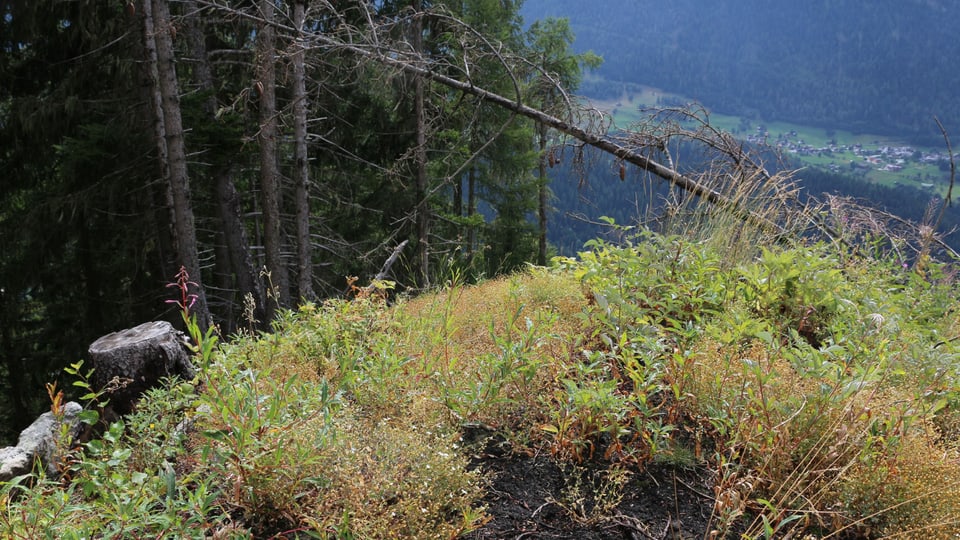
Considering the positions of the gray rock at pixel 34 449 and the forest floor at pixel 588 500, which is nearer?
the forest floor at pixel 588 500

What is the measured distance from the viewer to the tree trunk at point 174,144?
866 centimetres

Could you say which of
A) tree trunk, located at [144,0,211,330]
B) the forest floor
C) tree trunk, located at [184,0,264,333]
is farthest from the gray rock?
tree trunk, located at [184,0,264,333]

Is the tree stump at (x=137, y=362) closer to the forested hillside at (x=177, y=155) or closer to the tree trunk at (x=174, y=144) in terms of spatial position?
the tree trunk at (x=174, y=144)

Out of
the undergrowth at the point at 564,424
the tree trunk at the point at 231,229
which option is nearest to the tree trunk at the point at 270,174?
the tree trunk at the point at 231,229

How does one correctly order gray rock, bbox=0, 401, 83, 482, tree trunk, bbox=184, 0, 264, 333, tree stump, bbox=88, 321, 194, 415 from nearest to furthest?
1. gray rock, bbox=0, 401, 83, 482
2. tree stump, bbox=88, 321, 194, 415
3. tree trunk, bbox=184, 0, 264, 333

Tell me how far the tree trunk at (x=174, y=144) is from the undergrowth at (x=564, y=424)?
603 cm

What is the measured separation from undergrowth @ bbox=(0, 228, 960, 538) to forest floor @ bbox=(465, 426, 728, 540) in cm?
4

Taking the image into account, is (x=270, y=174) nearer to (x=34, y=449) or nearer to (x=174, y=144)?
(x=174, y=144)

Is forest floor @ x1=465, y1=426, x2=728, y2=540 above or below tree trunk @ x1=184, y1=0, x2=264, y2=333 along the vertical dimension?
above

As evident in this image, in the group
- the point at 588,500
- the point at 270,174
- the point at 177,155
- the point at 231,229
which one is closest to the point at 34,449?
the point at 588,500

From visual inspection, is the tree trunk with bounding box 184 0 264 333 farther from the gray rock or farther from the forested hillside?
the gray rock

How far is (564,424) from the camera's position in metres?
2.68

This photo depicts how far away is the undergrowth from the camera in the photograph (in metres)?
2.19

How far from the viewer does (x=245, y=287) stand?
12.3 meters
